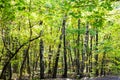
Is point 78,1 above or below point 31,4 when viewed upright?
below

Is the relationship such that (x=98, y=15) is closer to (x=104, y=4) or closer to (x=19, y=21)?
(x=104, y=4)

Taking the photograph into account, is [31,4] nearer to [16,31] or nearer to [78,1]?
[16,31]

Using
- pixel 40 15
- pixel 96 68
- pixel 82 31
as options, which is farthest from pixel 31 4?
pixel 96 68

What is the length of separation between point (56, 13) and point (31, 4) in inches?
115

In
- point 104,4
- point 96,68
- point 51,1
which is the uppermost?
point 51,1

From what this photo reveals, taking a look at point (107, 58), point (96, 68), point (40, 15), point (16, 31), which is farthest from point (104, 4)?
point (107, 58)

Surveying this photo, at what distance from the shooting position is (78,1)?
10180 mm

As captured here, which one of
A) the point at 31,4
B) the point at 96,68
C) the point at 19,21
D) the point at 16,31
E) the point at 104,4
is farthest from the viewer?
the point at 96,68

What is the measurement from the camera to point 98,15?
34.3ft

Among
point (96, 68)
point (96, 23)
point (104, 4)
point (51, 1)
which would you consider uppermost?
point (51, 1)

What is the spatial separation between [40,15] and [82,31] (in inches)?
497

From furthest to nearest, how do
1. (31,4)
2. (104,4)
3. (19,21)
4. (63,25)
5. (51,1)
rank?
(63,25), (19,21), (31,4), (51,1), (104,4)

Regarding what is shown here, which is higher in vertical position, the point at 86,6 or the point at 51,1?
the point at 51,1

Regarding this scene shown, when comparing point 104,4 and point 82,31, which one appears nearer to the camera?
point 104,4
